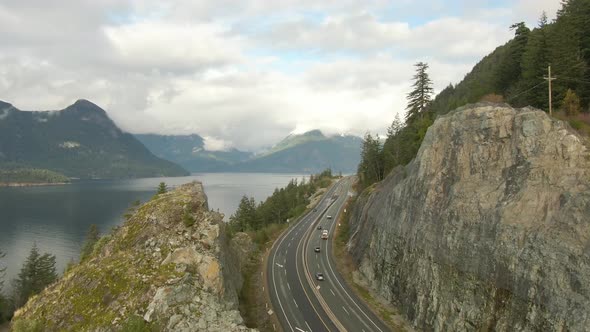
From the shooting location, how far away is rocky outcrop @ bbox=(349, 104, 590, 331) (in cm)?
2617

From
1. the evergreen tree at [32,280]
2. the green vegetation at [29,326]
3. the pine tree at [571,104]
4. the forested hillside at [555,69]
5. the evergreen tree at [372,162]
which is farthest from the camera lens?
the evergreen tree at [372,162]

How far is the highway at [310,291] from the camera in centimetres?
4084

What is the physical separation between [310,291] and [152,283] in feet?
85.4

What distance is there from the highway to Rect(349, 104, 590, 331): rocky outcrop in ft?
19.2

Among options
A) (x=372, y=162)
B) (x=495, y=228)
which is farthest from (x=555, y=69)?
(x=372, y=162)

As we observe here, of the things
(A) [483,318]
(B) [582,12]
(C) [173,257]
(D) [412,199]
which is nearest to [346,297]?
(D) [412,199]

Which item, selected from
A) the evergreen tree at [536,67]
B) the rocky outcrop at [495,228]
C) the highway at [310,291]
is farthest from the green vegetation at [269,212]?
the evergreen tree at [536,67]

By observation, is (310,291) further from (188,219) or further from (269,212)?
(269,212)

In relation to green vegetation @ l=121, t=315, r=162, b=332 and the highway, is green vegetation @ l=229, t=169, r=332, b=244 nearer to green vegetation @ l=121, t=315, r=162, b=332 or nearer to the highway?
the highway

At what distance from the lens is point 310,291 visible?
162ft

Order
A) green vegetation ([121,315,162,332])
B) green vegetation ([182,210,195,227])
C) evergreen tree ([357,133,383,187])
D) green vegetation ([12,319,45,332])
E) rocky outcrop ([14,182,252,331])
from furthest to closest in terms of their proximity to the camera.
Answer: evergreen tree ([357,133,383,187]), green vegetation ([182,210,195,227]), green vegetation ([12,319,45,332]), rocky outcrop ([14,182,252,331]), green vegetation ([121,315,162,332])

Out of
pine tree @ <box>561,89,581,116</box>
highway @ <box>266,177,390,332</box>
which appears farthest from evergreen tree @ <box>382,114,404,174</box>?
pine tree @ <box>561,89,581,116</box>

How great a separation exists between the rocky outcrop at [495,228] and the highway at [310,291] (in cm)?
586

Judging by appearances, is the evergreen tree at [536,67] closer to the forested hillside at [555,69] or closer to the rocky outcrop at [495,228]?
the forested hillside at [555,69]
